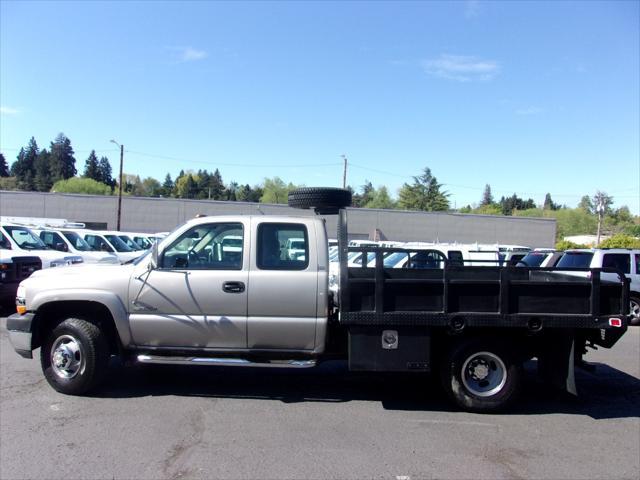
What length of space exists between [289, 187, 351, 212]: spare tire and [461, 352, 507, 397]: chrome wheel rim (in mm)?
2227

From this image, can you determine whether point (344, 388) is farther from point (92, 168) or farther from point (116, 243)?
point (92, 168)

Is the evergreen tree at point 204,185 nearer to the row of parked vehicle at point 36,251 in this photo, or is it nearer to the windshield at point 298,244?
the row of parked vehicle at point 36,251

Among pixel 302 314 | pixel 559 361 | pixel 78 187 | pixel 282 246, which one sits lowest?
pixel 559 361

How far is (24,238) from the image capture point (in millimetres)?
12859

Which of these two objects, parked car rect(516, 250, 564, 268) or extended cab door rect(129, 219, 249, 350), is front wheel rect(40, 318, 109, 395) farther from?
parked car rect(516, 250, 564, 268)

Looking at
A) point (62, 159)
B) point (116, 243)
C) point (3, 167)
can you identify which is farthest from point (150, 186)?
point (116, 243)

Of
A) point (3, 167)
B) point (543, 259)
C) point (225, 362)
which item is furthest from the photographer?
point (3, 167)

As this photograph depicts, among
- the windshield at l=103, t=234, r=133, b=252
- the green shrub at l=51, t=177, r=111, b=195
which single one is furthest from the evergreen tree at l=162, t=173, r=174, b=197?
the windshield at l=103, t=234, r=133, b=252

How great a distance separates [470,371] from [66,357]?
14.2ft

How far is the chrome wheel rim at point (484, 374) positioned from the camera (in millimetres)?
5429

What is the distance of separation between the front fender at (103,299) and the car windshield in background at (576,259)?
34.0ft

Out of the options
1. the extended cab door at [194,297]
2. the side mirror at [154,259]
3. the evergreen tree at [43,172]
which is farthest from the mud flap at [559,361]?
the evergreen tree at [43,172]

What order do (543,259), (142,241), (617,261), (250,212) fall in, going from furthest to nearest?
(250,212) → (142,241) → (543,259) → (617,261)

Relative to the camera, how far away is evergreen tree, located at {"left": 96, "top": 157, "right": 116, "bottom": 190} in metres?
140
